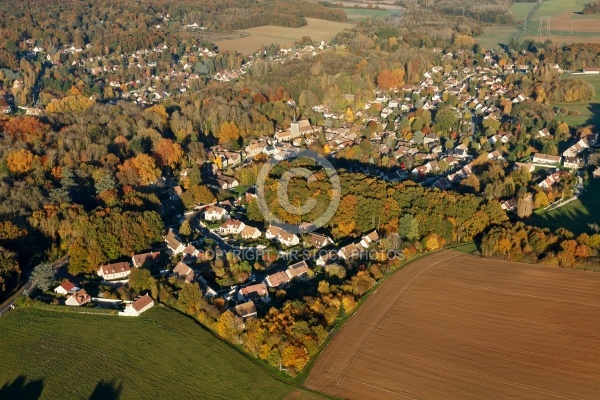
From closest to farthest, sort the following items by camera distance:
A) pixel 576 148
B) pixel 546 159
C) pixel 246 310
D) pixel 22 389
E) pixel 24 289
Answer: pixel 22 389, pixel 246 310, pixel 24 289, pixel 546 159, pixel 576 148

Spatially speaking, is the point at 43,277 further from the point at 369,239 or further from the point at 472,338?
the point at 472,338

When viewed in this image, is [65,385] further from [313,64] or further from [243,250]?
[313,64]

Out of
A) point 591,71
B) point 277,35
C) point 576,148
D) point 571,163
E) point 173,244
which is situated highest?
point 277,35

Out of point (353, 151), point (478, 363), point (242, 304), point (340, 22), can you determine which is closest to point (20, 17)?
point (340, 22)

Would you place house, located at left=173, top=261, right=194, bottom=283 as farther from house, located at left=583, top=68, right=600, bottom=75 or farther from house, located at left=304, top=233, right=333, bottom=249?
house, located at left=583, top=68, right=600, bottom=75

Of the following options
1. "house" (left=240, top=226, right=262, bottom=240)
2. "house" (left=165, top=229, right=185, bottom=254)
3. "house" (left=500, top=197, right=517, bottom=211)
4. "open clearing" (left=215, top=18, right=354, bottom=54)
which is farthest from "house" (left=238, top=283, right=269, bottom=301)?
"open clearing" (left=215, top=18, right=354, bottom=54)

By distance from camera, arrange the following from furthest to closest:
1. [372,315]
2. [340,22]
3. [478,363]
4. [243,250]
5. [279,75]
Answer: [340,22] < [279,75] < [243,250] < [372,315] < [478,363]

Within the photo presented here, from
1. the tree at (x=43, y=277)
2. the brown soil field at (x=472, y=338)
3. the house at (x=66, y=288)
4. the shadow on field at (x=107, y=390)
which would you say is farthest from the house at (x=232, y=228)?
the shadow on field at (x=107, y=390)

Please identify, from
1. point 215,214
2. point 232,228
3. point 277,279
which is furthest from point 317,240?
point 215,214
